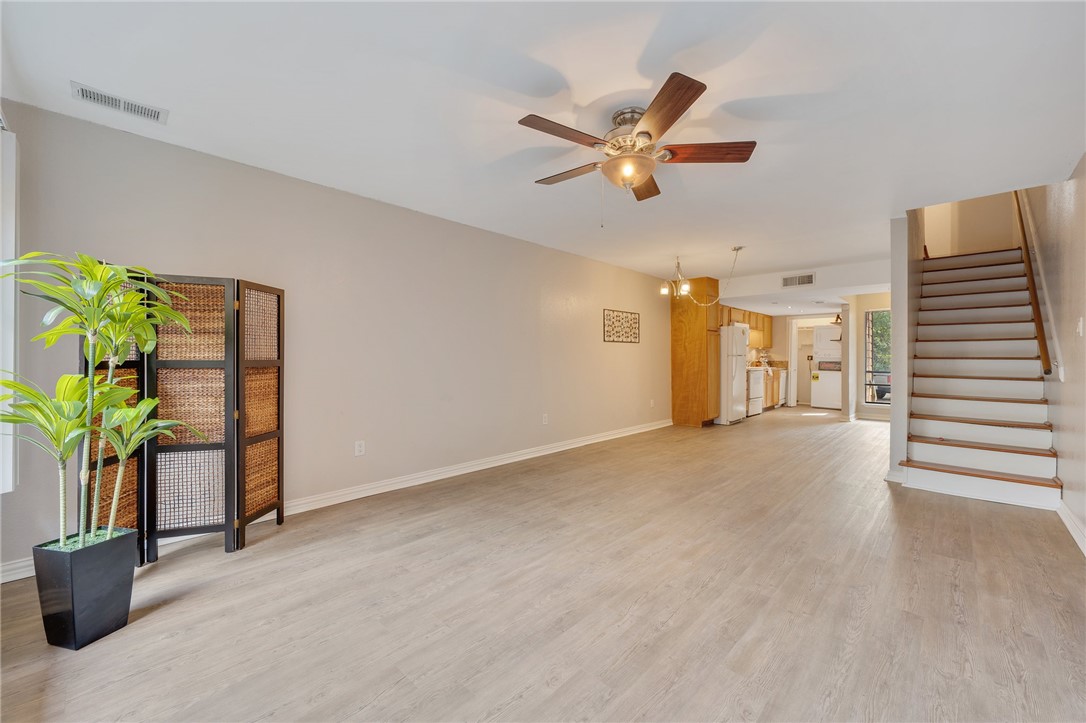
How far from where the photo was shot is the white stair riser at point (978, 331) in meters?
4.35

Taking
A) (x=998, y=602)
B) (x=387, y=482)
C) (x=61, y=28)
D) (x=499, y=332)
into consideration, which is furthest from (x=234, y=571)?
(x=998, y=602)

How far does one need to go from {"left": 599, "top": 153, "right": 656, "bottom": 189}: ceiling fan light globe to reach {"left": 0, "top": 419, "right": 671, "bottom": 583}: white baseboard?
3013 mm

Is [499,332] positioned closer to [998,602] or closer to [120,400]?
[120,400]

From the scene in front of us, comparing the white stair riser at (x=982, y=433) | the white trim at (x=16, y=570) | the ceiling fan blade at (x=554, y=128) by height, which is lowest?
the white trim at (x=16, y=570)

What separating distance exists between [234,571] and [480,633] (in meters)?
1.53

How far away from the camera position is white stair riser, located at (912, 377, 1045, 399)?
405cm

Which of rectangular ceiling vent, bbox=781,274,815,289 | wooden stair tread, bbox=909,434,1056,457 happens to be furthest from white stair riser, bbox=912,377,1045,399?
rectangular ceiling vent, bbox=781,274,815,289

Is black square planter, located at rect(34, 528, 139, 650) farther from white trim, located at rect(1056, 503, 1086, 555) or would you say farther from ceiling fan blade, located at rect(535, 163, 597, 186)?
white trim, located at rect(1056, 503, 1086, 555)

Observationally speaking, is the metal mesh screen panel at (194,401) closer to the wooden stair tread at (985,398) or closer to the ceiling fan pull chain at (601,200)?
the ceiling fan pull chain at (601,200)

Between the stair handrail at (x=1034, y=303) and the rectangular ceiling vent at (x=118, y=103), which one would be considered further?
the stair handrail at (x=1034, y=303)

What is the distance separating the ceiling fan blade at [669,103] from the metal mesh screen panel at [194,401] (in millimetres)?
2792

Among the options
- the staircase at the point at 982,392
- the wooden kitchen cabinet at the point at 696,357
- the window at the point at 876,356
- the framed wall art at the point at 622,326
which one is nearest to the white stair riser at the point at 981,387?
the staircase at the point at 982,392

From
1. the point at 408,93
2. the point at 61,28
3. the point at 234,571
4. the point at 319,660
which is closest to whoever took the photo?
the point at 319,660

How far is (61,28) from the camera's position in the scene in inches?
72.0
